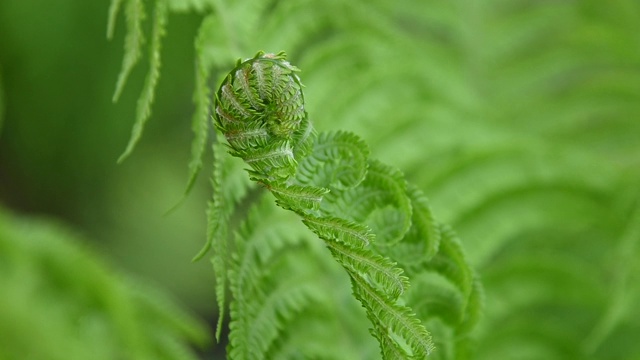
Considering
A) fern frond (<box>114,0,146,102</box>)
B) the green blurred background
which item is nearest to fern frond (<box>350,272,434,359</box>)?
fern frond (<box>114,0,146,102</box>)

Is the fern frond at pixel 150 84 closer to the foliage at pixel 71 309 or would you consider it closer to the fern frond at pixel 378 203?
the fern frond at pixel 378 203

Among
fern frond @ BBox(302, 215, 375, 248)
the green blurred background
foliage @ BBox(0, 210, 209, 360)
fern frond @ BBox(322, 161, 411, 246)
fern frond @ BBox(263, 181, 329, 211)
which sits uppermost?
the green blurred background

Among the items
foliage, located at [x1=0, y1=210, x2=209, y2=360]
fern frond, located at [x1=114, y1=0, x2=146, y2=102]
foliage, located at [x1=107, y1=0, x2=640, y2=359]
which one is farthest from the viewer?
foliage, located at [x1=0, y1=210, x2=209, y2=360]

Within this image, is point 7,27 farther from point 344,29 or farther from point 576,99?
point 576,99

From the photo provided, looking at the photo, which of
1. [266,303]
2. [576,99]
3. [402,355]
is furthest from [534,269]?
[402,355]

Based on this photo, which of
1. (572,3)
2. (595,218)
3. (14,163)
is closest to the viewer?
(595,218)

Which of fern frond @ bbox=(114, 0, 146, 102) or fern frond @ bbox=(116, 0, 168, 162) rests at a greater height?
fern frond @ bbox=(114, 0, 146, 102)

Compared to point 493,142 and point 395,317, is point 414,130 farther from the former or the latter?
point 395,317

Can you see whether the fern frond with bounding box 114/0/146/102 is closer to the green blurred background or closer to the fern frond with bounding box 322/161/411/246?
the fern frond with bounding box 322/161/411/246
